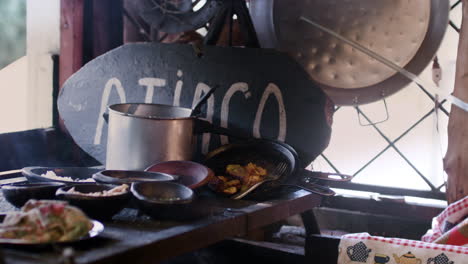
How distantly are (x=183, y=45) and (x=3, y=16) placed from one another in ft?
3.73

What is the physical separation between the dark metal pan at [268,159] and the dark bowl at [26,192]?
88 centimetres

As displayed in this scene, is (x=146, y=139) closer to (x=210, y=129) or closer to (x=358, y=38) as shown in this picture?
(x=210, y=129)

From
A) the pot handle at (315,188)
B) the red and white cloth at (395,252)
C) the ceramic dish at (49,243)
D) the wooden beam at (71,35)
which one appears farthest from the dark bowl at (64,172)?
the wooden beam at (71,35)

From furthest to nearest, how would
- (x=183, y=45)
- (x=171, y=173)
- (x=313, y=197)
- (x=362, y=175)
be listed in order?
(x=362, y=175) < (x=183, y=45) < (x=313, y=197) < (x=171, y=173)

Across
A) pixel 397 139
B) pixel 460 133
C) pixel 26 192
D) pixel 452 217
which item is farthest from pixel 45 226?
pixel 397 139

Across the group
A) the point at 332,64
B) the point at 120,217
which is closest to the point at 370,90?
the point at 332,64

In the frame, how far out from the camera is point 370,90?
125 inches

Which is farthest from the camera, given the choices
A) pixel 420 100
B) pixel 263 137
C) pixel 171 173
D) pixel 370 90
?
pixel 420 100

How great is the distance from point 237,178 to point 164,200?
0.64 metres

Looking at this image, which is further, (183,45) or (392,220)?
(392,220)

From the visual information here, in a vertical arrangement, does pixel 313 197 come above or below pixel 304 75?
below

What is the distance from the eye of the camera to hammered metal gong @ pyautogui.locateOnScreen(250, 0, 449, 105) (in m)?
3.13

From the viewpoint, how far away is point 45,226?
1.46m

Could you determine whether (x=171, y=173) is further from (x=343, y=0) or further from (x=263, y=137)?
(x=343, y=0)
